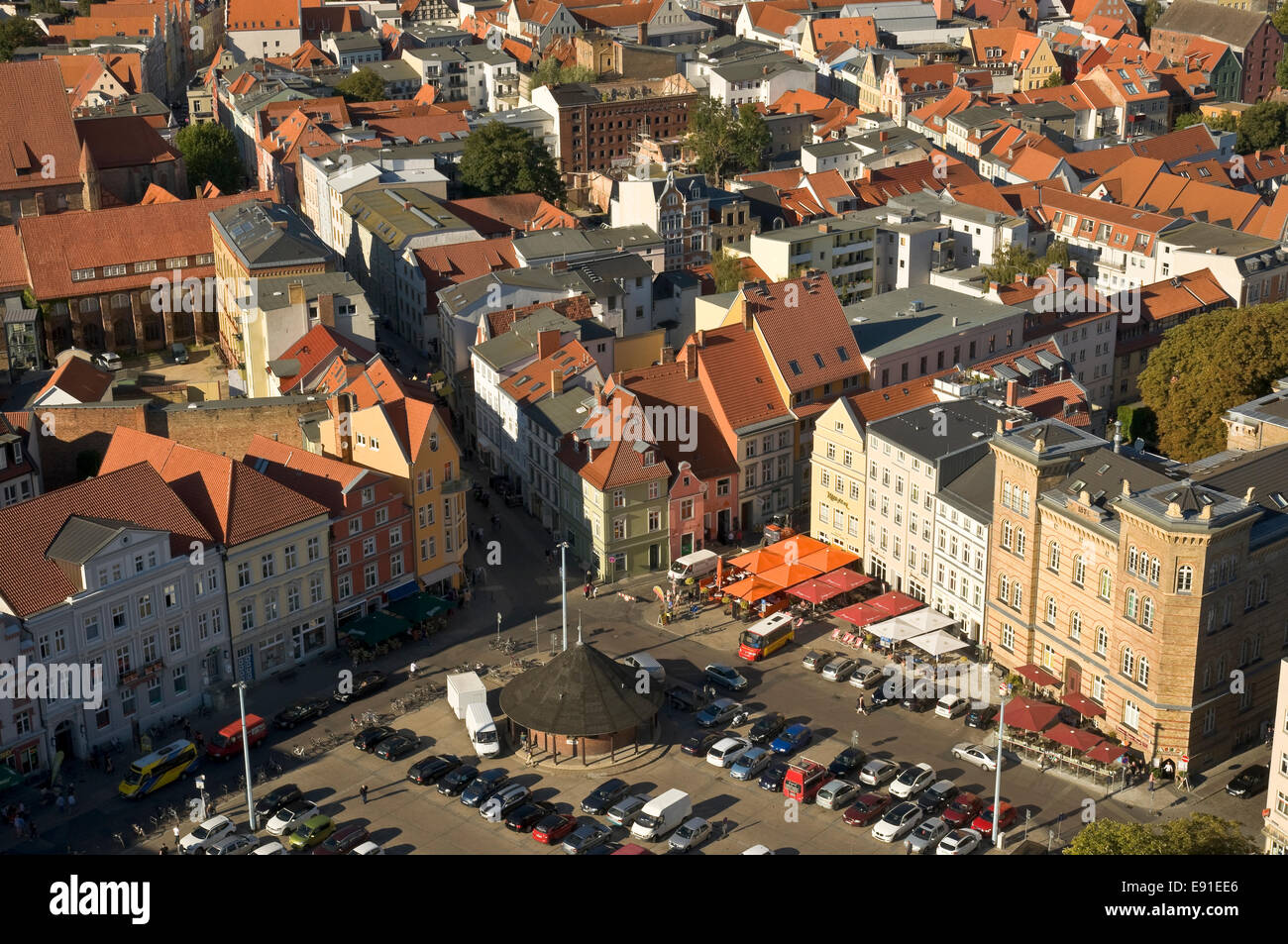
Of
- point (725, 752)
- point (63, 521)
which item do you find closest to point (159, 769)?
point (63, 521)

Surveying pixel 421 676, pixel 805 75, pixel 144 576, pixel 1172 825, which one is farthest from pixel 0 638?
pixel 805 75

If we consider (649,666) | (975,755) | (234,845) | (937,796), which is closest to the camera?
(234,845)

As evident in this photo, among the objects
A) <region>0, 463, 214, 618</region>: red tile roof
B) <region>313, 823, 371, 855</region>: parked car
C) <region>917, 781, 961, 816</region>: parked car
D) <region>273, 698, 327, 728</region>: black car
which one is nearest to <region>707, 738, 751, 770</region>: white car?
<region>917, 781, 961, 816</region>: parked car

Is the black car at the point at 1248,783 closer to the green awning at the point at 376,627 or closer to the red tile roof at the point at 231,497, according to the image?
the green awning at the point at 376,627

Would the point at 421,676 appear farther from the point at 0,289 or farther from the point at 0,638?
the point at 0,289

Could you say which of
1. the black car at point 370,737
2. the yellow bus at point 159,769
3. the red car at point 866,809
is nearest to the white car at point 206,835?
the yellow bus at point 159,769

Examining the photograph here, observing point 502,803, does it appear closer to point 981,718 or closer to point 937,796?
point 937,796
